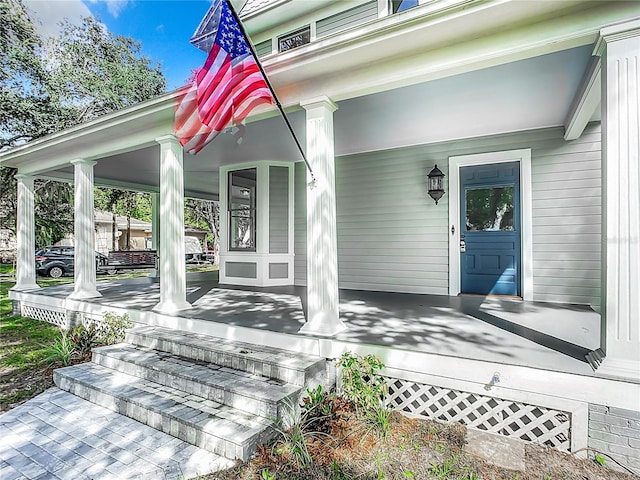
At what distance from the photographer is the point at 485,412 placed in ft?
8.45

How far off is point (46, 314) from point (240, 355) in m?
5.17

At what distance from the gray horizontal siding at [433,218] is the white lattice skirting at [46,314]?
13.2 ft

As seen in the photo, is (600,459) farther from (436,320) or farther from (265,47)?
(265,47)

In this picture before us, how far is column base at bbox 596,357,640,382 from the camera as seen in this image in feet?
6.93

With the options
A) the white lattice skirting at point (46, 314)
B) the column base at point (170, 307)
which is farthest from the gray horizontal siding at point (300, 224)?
the white lattice skirting at point (46, 314)

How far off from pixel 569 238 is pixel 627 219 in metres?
2.73

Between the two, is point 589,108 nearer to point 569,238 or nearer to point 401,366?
point 569,238

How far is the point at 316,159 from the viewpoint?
10.8 feet

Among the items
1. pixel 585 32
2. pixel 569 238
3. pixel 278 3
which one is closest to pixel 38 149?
pixel 278 3

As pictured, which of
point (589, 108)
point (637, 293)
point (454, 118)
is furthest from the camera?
point (454, 118)

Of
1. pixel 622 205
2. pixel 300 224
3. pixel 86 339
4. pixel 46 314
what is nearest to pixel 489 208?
pixel 622 205

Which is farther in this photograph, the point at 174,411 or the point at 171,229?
the point at 171,229

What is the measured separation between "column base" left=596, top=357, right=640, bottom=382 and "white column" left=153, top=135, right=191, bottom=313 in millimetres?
4215

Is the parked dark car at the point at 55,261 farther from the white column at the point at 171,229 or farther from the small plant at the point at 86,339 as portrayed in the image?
the white column at the point at 171,229
